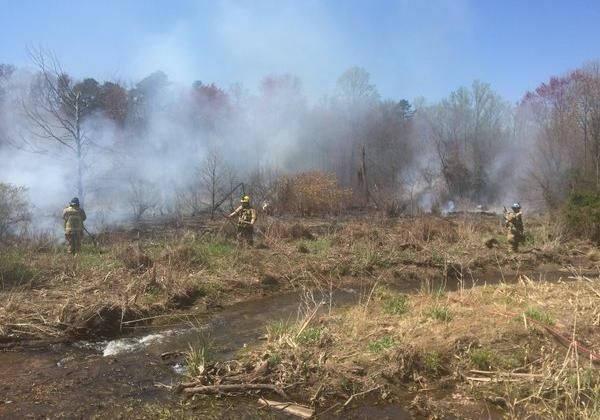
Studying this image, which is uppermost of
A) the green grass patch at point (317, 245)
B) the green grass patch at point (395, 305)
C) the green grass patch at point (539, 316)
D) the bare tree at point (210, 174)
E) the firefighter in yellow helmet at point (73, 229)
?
the bare tree at point (210, 174)

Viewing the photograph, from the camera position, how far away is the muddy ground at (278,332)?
16.5ft

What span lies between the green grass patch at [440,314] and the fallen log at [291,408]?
2.40 m

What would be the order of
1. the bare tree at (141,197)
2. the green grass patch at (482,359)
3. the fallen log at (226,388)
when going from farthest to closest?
the bare tree at (141,197), the green grass patch at (482,359), the fallen log at (226,388)

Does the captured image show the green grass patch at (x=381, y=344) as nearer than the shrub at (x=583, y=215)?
Yes

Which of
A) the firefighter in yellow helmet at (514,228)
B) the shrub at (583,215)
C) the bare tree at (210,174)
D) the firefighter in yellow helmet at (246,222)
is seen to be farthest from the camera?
the bare tree at (210,174)

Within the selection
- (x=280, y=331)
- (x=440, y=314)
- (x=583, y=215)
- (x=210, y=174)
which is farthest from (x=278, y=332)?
(x=210, y=174)

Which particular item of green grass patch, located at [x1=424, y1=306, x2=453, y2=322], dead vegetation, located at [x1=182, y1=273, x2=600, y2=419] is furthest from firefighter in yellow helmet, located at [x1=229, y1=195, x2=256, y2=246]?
green grass patch, located at [x1=424, y1=306, x2=453, y2=322]

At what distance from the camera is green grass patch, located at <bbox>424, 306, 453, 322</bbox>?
650 cm

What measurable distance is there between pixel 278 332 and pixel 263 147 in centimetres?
2183

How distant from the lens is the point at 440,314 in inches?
258

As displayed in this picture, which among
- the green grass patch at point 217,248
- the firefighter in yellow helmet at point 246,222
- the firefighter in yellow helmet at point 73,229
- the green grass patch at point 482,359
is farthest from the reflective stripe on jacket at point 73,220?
the green grass patch at point 482,359

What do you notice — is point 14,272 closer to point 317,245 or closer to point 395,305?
point 395,305

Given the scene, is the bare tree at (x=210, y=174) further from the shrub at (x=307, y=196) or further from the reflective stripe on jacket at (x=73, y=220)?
the reflective stripe on jacket at (x=73, y=220)

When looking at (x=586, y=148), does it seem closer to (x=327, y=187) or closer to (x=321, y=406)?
(x=327, y=187)
